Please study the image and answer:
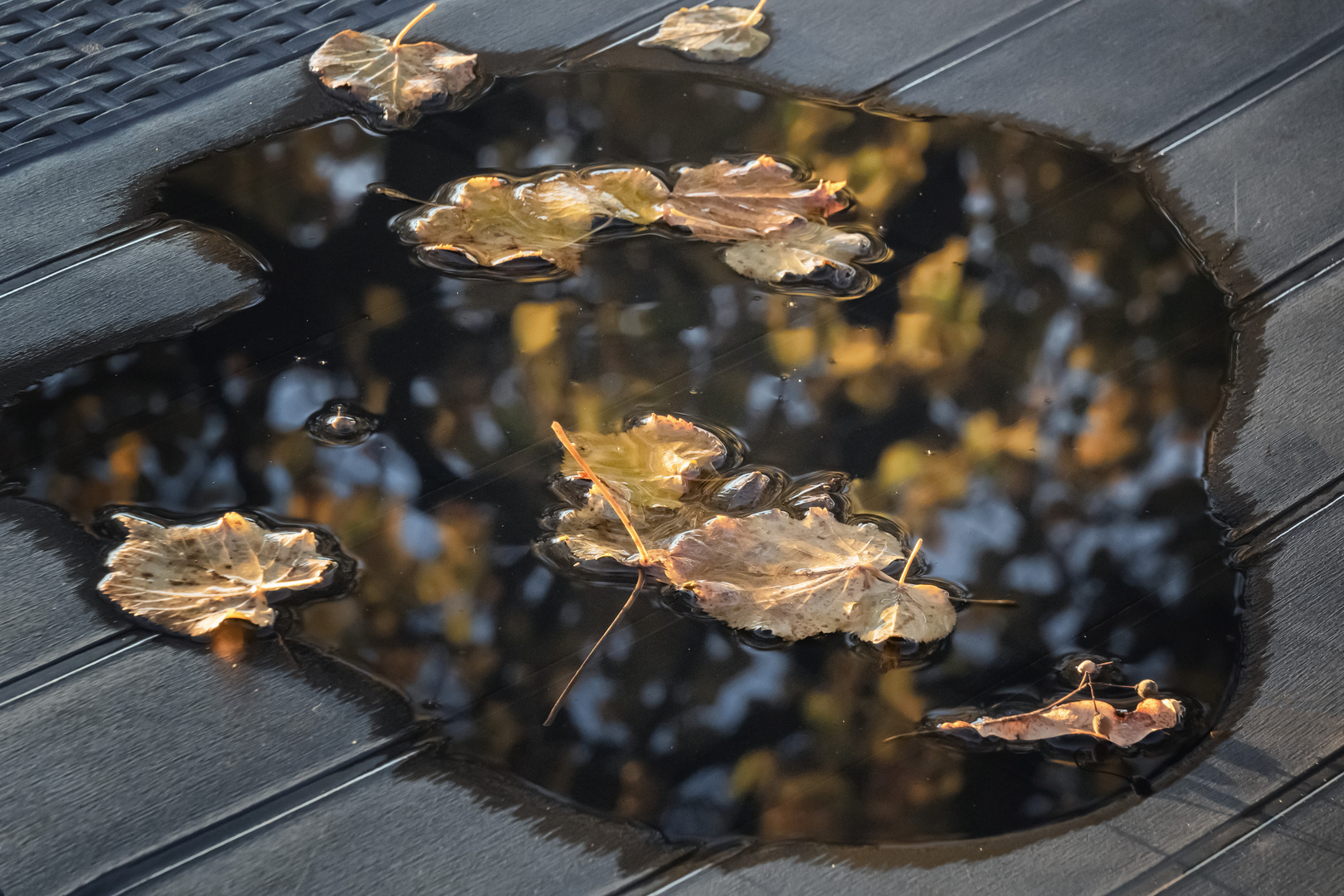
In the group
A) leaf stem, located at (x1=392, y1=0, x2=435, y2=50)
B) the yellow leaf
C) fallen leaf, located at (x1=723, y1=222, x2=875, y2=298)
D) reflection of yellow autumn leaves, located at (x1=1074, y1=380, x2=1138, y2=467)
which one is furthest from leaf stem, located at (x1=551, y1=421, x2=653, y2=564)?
leaf stem, located at (x1=392, y1=0, x2=435, y2=50)

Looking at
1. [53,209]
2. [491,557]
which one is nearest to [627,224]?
[491,557]

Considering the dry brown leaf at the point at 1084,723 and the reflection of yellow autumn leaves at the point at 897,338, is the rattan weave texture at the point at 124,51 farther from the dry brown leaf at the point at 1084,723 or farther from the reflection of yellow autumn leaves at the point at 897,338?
the dry brown leaf at the point at 1084,723

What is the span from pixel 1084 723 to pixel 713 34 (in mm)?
1156

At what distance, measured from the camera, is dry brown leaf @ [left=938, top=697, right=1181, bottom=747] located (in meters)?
0.98

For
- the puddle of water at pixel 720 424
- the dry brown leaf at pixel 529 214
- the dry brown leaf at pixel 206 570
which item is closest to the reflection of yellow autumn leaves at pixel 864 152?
the puddle of water at pixel 720 424

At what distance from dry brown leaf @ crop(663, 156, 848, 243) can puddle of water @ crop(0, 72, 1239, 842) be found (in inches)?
1.5

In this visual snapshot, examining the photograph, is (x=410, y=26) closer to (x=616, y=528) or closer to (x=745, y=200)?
(x=745, y=200)

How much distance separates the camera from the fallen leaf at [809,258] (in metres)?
1.35

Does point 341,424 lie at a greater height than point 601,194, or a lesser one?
lesser

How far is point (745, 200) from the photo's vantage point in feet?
4.70

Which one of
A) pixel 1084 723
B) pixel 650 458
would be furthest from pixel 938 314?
pixel 1084 723

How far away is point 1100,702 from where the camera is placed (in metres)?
0.99

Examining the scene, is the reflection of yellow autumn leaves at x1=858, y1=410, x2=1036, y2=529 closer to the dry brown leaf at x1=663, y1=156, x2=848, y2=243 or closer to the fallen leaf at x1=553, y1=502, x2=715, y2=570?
the fallen leaf at x1=553, y1=502, x2=715, y2=570

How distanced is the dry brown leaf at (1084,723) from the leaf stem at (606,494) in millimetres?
330
